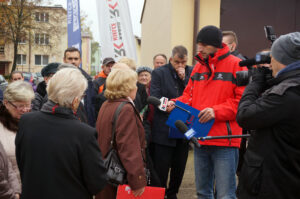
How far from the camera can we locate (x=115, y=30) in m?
6.31

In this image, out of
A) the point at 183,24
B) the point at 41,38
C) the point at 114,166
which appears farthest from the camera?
the point at 41,38

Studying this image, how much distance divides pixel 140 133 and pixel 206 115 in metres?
0.63

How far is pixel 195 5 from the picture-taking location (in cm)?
809

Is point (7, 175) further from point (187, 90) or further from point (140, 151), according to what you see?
point (187, 90)

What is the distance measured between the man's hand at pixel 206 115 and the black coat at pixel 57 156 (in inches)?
46.8

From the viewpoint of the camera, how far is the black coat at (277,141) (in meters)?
2.08

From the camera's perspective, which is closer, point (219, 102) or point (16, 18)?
point (219, 102)

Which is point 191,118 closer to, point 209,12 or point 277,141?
point 277,141

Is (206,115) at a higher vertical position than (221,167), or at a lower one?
higher

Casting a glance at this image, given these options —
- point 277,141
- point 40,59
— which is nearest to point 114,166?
point 277,141

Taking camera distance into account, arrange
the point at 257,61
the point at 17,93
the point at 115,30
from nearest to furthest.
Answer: the point at 257,61
the point at 17,93
the point at 115,30

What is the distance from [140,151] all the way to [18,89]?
1236mm

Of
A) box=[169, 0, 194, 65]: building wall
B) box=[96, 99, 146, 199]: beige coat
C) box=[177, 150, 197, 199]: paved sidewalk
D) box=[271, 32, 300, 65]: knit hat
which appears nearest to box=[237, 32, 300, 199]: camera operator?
box=[271, 32, 300, 65]: knit hat

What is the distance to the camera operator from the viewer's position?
208 cm
